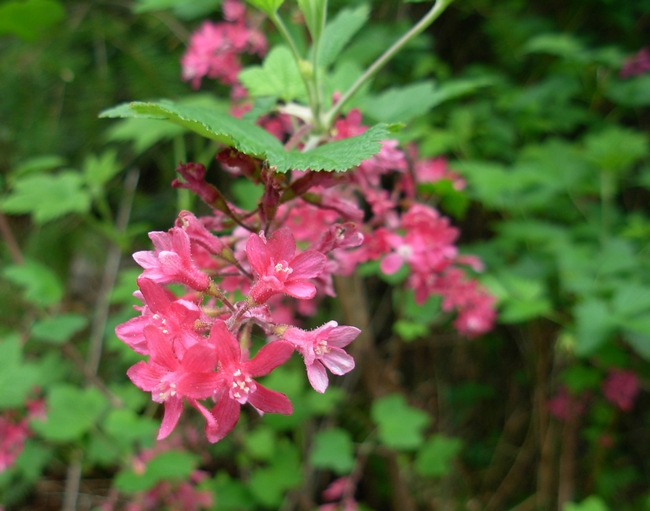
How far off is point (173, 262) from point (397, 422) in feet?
4.69

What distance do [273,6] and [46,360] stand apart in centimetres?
196

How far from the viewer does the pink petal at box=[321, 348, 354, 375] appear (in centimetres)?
65

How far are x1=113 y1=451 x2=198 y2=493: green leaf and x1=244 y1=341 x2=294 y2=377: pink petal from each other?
1.15m

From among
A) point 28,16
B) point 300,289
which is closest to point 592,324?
point 300,289

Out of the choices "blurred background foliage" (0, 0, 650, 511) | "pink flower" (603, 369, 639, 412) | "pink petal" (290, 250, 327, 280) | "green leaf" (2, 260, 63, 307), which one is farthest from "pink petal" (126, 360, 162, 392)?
"pink flower" (603, 369, 639, 412)

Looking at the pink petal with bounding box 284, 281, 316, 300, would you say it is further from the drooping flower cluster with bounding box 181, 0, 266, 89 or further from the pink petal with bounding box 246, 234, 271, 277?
the drooping flower cluster with bounding box 181, 0, 266, 89

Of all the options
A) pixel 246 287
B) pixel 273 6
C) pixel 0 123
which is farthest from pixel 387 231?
pixel 0 123

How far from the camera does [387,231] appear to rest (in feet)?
3.58

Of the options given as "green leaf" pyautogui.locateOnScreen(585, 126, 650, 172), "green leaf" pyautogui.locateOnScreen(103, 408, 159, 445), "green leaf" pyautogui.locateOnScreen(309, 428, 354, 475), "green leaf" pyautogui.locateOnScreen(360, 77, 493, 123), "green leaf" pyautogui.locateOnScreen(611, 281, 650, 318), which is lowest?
"green leaf" pyautogui.locateOnScreen(309, 428, 354, 475)

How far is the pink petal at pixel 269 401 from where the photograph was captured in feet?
1.98

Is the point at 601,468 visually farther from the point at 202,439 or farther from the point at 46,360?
the point at 46,360

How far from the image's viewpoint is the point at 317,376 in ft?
2.08

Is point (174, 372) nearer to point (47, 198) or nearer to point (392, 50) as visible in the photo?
point (392, 50)

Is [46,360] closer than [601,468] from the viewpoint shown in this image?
Yes
